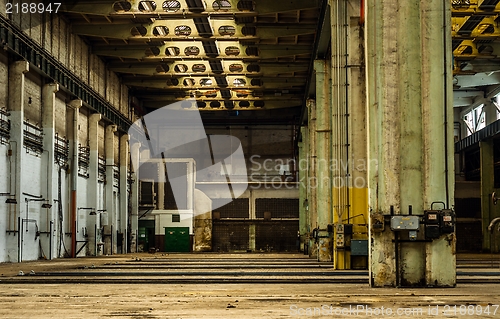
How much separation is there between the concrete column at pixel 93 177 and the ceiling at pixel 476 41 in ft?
51.9

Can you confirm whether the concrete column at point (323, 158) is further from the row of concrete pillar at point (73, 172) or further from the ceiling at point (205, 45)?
the row of concrete pillar at point (73, 172)

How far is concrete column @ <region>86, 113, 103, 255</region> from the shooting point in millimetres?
28938

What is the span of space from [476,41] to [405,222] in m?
19.5

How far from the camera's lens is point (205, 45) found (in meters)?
28.6

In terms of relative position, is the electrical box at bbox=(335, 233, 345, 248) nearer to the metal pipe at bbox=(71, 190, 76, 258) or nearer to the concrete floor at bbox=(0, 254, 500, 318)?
the concrete floor at bbox=(0, 254, 500, 318)

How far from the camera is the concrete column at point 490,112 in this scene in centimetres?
3597

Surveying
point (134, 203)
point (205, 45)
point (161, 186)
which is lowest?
point (134, 203)

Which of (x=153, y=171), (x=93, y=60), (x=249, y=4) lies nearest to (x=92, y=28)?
(x=93, y=60)

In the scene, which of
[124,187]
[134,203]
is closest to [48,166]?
[124,187]

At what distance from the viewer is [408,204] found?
372 inches

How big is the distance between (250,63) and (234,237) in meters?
12.9

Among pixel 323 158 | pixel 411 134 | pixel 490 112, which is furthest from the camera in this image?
pixel 490 112

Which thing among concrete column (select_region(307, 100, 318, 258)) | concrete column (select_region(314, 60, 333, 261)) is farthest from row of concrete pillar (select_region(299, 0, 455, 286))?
concrete column (select_region(307, 100, 318, 258))

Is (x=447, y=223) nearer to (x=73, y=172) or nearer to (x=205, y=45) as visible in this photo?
(x=73, y=172)
